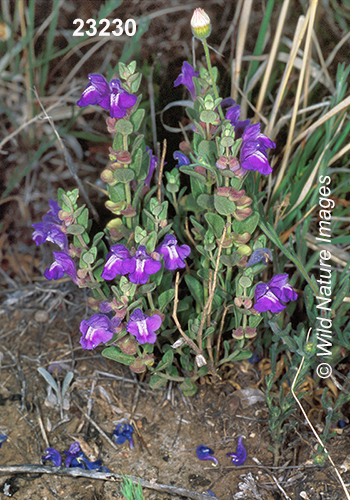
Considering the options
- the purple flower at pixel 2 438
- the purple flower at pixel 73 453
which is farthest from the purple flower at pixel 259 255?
the purple flower at pixel 2 438

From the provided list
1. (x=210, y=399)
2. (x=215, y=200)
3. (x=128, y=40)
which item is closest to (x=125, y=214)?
(x=215, y=200)

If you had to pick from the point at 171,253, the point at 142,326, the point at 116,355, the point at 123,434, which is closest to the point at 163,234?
the point at 171,253

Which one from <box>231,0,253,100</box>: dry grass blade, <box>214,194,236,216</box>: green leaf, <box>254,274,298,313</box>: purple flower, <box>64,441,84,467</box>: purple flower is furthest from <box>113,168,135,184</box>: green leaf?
<box>64,441,84,467</box>: purple flower

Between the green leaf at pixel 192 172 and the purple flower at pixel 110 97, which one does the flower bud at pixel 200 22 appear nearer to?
the purple flower at pixel 110 97

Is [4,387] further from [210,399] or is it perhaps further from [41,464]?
[210,399]

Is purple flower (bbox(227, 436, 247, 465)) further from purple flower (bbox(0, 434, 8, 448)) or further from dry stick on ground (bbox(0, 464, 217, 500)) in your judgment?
purple flower (bbox(0, 434, 8, 448))

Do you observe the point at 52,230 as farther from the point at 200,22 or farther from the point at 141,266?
the point at 200,22

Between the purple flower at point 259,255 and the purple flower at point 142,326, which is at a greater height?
the purple flower at point 259,255
